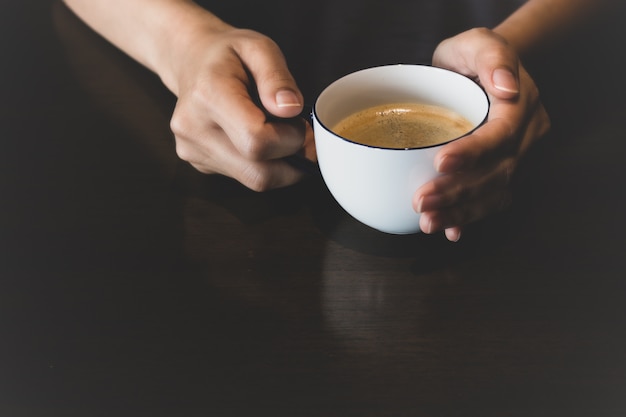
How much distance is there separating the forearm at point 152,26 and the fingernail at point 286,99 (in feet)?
0.85

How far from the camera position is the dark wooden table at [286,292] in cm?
46

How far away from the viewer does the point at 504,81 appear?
0.60m

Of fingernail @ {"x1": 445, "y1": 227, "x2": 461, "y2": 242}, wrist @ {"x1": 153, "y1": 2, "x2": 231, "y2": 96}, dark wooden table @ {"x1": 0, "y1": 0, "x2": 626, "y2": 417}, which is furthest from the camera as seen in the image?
wrist @ {"x1": 153, "y1": 2, "x2": 231, "y2": 96}

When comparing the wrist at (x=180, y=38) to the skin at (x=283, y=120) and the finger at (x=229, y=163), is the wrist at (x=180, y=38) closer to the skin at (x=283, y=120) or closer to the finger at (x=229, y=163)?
the skin at (x=283, y=120)

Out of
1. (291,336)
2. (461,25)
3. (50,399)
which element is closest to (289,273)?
(291,336)

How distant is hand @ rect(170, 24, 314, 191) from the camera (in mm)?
605

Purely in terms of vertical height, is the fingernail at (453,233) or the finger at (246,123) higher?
the finger at (246,123)

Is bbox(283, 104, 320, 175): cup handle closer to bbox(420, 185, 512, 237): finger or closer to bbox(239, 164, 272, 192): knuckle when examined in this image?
bbox(239, 164, 272, 192): knuckle

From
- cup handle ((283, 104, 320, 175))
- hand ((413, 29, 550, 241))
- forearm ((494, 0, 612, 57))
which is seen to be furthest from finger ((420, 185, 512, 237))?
forearm ((494, 0, 612, 57))

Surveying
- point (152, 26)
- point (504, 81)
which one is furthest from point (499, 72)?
point (152, 26)

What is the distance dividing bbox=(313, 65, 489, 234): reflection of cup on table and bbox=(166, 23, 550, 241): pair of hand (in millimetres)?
20

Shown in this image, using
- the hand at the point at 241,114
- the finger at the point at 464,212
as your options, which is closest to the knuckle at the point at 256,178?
the hand at the point at 241,114

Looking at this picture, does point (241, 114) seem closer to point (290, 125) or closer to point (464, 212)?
point (290, 125)

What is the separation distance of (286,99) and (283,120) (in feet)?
0.09
